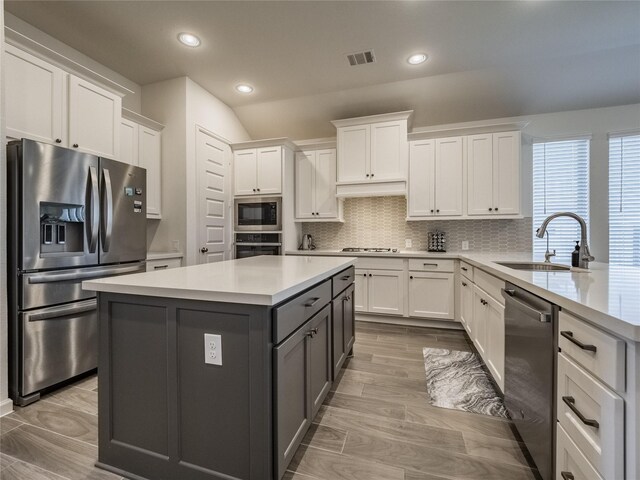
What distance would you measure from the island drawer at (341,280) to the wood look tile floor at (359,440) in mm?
751

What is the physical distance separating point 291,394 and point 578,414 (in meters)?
1.11

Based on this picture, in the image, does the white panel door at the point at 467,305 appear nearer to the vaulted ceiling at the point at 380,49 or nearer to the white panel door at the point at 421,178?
the white panel door at the point at 421,178

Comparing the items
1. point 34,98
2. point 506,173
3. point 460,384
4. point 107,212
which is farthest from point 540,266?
point 34,98

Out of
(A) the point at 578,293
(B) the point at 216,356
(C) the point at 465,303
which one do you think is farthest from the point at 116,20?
(C) the point at 465,303

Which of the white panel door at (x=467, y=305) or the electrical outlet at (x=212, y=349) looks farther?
the white panel door at (x=467, y=305)

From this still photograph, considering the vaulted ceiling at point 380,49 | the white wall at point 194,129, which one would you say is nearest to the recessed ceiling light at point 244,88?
the vaulted ceiling at point 380,49

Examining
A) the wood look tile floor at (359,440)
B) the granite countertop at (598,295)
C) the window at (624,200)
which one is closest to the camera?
the granite countertop at (598,295)

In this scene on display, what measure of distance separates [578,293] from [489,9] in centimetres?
253

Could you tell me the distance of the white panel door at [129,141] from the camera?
3.13m

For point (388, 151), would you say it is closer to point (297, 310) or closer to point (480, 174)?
point (480, 174)

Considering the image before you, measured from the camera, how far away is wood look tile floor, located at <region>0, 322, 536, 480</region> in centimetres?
145

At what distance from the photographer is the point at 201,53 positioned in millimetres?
3123

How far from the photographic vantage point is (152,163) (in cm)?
353

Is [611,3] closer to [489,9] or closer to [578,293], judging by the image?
[489,9]
